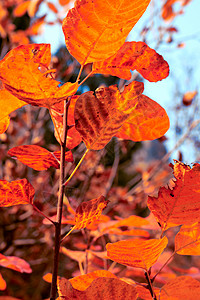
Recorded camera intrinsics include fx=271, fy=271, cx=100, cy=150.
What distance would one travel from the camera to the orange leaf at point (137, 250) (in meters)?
0.29

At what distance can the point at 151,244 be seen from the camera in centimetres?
29

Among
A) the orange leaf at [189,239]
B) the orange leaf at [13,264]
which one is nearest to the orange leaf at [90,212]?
the orange leaf at [189,239]

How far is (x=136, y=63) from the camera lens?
0.33 metres

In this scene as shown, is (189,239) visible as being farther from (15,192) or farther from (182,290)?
(15,192)

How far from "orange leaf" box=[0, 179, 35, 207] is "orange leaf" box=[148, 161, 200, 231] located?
0.49 feet

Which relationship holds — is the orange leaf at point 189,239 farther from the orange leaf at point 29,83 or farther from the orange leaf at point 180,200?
the orange leaf at point 29,83

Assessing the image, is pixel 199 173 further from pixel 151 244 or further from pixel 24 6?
pixel 24 6

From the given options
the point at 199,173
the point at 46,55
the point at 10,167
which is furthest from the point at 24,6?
the point at 199,173

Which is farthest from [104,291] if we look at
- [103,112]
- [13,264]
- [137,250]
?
[13,264]

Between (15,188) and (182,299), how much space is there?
23 cm

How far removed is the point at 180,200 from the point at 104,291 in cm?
13

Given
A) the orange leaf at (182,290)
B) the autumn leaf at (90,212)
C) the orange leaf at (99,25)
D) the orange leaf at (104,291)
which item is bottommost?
the orange leaf at (182,290)

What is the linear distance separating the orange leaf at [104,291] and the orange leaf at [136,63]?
240 mm

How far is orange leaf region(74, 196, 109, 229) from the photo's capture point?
0.33m
